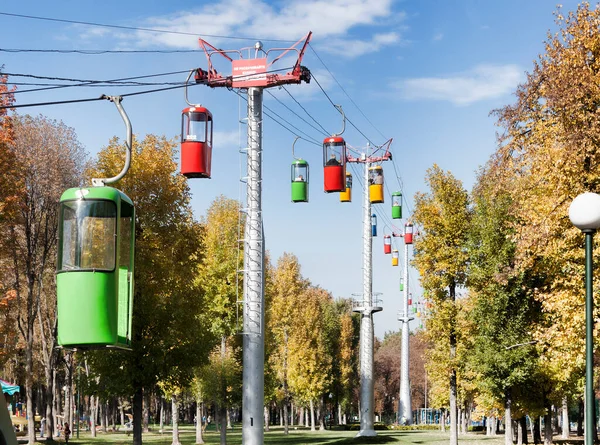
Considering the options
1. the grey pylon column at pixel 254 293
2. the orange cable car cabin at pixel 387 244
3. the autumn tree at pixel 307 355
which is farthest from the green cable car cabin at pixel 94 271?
the autumn tree at pixel 307 355

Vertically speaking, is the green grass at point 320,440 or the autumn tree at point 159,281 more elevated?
the autumn tree at point 159,281

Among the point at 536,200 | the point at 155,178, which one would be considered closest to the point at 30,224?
the point at 155,178

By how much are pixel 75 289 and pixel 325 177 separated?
530 inches

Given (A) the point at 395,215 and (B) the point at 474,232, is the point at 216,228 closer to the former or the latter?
(A) the point at 395,215

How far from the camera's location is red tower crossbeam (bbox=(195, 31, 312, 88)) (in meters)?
31.9

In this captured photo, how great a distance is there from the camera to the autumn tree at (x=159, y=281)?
33.8 metres

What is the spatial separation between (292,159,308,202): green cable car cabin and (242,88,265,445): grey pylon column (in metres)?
3.45

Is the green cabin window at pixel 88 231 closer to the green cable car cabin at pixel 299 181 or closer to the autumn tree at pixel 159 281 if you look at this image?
the green cable car cabin at pixel 299 181

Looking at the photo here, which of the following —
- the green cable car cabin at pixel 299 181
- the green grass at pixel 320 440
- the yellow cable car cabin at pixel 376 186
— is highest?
the yellow cable car cabin at pixel 376 186

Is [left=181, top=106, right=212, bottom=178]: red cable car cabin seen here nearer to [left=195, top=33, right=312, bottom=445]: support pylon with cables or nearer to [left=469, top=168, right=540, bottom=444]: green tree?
[left=195, top=33, right=312, bottom=445]: support pylon with cables

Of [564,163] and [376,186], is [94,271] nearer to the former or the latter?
[564,163]

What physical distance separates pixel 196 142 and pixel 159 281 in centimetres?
1070

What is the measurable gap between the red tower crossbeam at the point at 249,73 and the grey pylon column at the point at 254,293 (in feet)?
1.73

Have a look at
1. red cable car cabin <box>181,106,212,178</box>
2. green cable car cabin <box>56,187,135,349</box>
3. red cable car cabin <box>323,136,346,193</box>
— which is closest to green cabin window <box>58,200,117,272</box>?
green cable car cabin <box>56,187,135,349</box>
